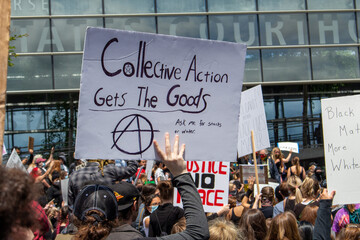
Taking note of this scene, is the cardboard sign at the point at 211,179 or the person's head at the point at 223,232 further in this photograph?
the cardboard sign at the point at 211,179

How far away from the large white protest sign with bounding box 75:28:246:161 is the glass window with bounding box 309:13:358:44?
1669 cm

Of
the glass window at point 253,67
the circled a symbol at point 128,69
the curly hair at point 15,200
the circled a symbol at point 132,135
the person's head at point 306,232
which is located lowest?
the person's head at point 306,232

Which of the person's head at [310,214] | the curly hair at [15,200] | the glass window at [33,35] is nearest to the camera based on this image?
the curly hair at [15,200]

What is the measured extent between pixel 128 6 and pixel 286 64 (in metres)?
6.27

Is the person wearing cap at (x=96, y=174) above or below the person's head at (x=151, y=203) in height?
above

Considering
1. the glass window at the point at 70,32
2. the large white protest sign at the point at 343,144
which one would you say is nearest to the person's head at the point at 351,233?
the large white protest sign at the point at 343,144

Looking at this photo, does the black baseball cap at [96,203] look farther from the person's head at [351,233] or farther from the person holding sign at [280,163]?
the person holding sign at [280,163]

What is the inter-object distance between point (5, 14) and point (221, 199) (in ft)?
13.2

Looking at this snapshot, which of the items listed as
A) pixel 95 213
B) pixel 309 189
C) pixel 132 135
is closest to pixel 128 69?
pixel 132 135

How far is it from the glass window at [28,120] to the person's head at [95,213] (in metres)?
17.2

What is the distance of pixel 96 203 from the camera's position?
101 inches

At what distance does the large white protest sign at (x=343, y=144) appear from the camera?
4.88 metres

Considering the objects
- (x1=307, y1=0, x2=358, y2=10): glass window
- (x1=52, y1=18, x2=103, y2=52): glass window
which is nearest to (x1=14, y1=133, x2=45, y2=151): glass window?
(x1=52, y1=18, x2=103, y2=52): glass window

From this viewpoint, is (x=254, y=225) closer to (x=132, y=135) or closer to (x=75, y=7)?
(x=132, y=135)
